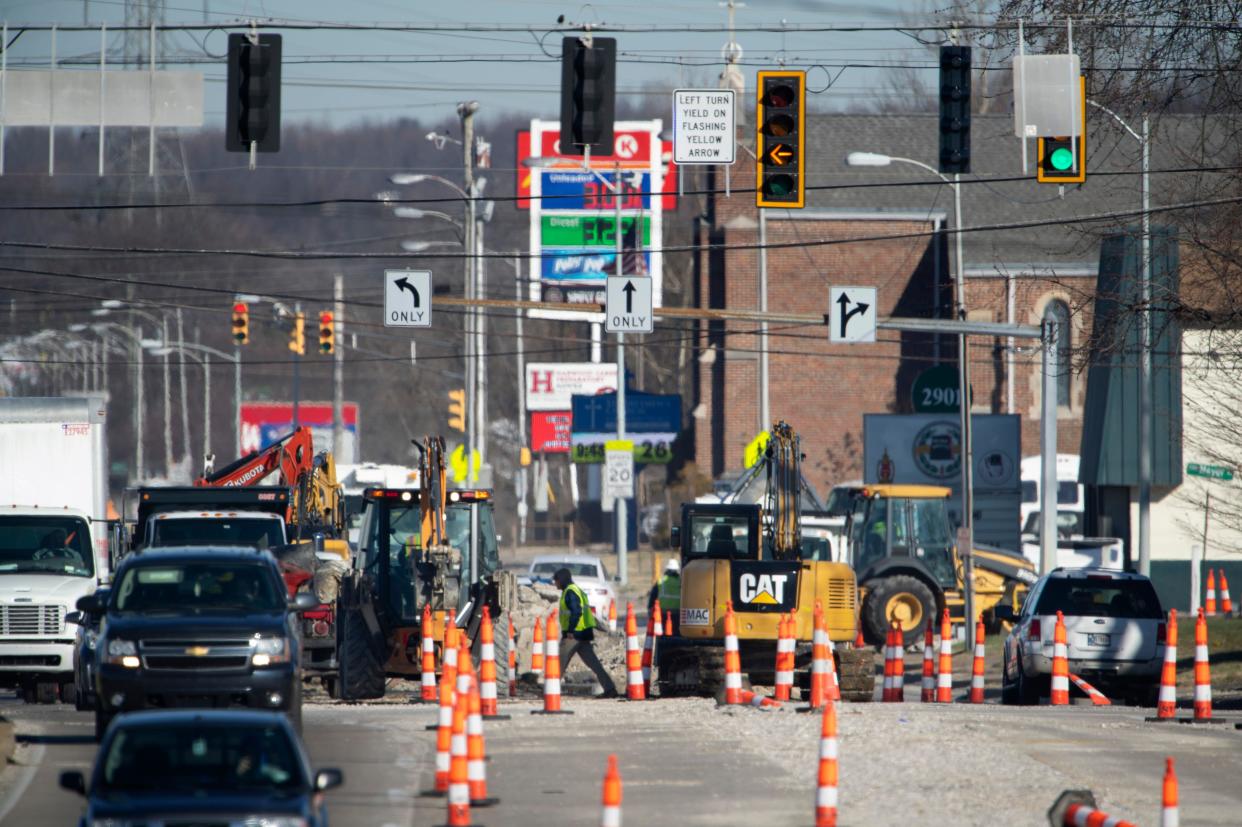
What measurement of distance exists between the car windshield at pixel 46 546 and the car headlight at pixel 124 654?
310 inches

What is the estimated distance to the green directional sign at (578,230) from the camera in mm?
66250

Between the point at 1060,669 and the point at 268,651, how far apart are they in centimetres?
1105

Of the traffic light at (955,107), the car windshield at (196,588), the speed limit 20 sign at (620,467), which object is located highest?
the traffic light at (955,107)

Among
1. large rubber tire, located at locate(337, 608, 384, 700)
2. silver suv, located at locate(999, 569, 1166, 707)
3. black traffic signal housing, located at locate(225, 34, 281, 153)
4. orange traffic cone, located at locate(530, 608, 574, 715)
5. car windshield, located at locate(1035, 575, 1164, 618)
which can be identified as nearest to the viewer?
orange traffic cone, located at locate(530, 608, 574, 715)

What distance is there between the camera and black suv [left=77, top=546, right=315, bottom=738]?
577 inches

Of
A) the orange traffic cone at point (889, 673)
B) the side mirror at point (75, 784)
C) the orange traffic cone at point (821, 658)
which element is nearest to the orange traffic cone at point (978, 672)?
the orange traffic cone at point (889, 673)

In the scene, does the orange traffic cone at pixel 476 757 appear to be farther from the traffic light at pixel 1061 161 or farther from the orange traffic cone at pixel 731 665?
the traffic light at pixel 1061 161

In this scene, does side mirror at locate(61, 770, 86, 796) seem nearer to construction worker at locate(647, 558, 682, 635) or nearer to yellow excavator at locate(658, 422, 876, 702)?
yellow excavator at locate(658, 422, 876, 702)

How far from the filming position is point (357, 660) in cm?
2291

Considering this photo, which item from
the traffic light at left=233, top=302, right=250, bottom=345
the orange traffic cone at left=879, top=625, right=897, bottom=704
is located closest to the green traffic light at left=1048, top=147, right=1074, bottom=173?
the orange traffic cone at left=879, top=625, right=897, bottom=704

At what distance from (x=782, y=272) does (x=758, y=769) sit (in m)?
52.0

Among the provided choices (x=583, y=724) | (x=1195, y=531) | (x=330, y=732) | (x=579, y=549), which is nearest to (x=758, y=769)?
(x=583, y=724)

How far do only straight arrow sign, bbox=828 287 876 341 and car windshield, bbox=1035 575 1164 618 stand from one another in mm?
8025

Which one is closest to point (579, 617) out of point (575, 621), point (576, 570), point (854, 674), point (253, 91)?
point (575, 621)
